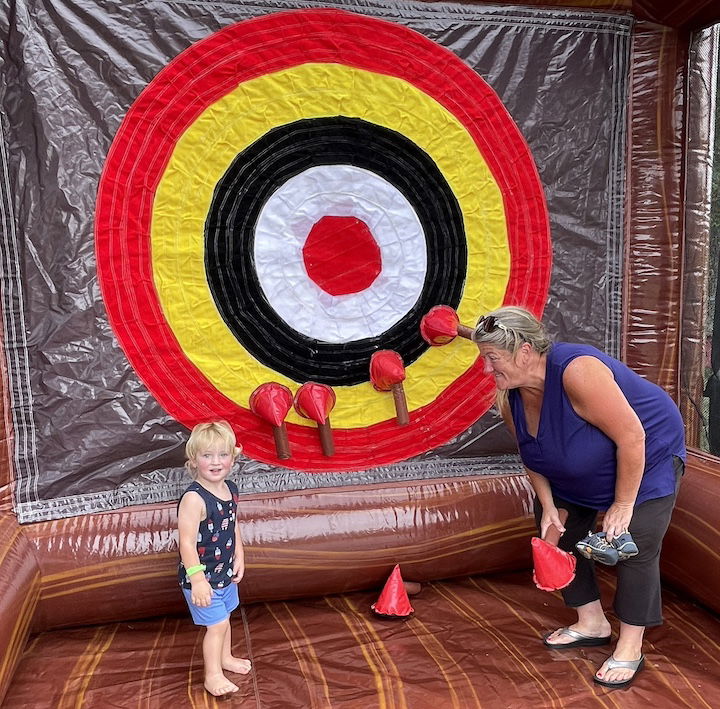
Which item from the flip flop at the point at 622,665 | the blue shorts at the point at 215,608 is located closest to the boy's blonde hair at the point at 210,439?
the blue shorts at the point at 215,608

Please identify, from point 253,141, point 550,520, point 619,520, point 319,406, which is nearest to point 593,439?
point 619,520

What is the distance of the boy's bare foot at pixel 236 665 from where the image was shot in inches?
72.8

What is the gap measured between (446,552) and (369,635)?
38cm

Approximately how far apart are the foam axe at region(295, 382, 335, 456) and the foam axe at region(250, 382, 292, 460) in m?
0.04

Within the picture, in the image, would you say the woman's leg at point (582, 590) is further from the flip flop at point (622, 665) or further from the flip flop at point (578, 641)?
the flip flop at point (622, 665)

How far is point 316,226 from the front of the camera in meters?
2.25

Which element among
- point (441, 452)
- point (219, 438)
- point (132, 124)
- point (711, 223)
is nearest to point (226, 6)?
point (132, 124)

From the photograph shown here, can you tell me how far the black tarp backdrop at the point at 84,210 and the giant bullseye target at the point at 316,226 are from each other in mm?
45

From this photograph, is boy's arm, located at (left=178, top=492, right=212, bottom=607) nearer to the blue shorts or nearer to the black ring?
the blue shorts

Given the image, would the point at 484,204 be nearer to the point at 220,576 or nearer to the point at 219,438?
the point at 219,438

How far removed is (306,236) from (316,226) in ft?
0.14

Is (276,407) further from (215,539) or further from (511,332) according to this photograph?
(511,332)

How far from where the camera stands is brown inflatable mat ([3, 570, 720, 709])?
1.74m

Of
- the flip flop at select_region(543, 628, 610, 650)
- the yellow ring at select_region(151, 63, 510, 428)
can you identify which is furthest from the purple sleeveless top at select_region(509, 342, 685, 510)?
the yellow ring at select_region(151, 63, 510, 428)
